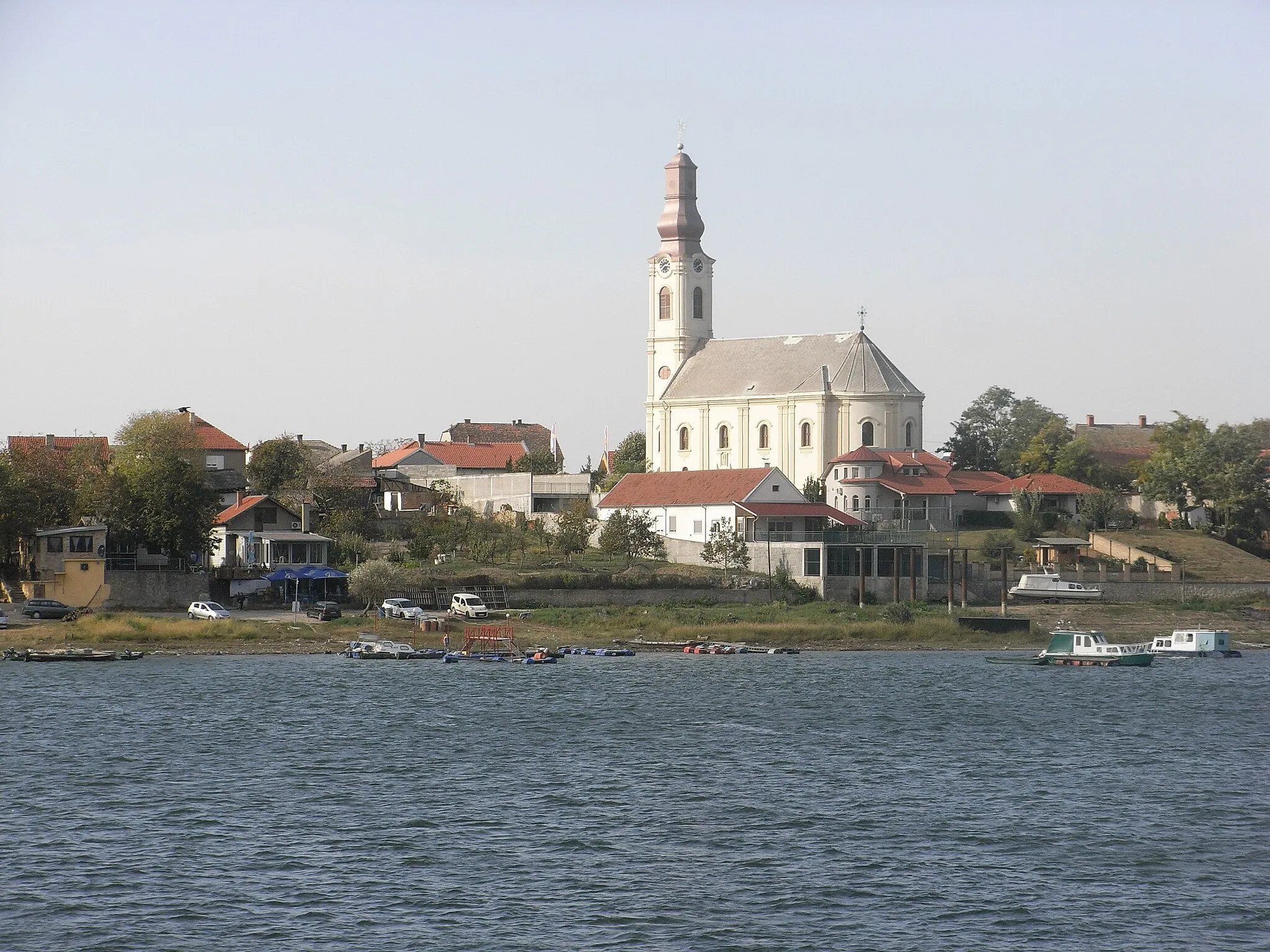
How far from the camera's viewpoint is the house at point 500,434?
462 feet

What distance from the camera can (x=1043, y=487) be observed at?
104750 millimetres

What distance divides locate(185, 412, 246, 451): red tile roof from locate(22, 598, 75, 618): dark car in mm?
31093

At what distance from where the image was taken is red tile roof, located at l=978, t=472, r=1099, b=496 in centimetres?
10481

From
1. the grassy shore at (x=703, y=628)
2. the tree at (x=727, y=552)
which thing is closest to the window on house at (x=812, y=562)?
the grassy shore at (x=703, y=628)

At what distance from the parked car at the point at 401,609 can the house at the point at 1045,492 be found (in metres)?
44.6

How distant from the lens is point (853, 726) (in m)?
52.0

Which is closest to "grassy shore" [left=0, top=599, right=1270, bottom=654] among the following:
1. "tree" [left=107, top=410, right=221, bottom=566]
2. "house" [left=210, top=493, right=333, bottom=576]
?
"tree" [left=107, top=410, right=221, bottom=566]

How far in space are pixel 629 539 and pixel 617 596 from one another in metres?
8.54

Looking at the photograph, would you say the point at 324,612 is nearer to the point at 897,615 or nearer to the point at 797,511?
the point at 897,615

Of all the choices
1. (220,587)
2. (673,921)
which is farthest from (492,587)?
(673,921)

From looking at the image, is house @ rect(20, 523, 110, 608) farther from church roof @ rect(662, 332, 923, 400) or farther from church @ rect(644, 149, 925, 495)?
church roof @ rect(662, 332, 923, 400)

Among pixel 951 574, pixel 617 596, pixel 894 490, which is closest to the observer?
pixel 617 596

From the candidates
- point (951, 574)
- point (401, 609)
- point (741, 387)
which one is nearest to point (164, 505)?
point (401, 609)

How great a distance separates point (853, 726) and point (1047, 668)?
2212 cm
